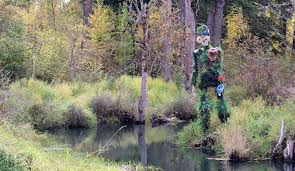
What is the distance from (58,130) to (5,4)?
5.69 meters

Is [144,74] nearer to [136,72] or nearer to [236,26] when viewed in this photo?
[136,72]

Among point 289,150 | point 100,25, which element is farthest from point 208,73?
point 100,25

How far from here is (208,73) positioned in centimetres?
1650

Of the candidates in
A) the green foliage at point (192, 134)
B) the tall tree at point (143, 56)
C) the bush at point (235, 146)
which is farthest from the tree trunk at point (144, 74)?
the bush at point (235, 146)

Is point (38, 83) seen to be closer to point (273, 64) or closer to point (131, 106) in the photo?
point (131, 106)

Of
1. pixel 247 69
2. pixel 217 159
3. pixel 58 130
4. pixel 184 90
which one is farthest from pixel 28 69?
pixel 217 159

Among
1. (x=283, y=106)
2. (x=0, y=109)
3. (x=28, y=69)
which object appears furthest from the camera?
(x=28, y=69)

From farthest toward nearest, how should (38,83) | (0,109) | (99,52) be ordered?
(99,52) < (38,83) < (0,109)

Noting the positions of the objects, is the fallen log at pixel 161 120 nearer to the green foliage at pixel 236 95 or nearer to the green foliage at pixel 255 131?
the green foliage at pixel 236 95

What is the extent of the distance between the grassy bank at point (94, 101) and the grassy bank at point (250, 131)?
5388 mm

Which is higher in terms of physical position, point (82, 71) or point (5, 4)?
point (5, 4)

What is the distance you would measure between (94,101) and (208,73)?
6.44 m

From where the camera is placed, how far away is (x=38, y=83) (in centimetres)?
2148

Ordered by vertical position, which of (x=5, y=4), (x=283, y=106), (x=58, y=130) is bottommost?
(x=58, y=130)
